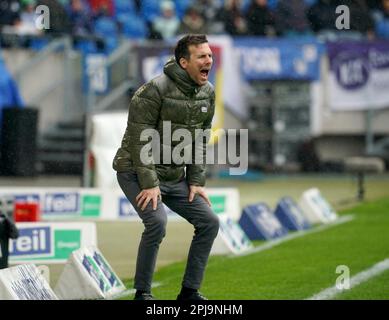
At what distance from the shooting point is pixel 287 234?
49.7 ft

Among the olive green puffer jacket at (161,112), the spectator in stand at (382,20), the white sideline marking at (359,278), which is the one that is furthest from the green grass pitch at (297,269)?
the spectator in stand at (382,20)

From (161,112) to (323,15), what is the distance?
57.6ft

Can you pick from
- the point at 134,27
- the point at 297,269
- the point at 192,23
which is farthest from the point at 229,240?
the point at 134,27

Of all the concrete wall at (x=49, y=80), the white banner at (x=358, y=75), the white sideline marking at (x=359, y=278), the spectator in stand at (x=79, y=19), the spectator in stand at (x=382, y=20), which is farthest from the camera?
the spectator in stand at (x=382, y=20)

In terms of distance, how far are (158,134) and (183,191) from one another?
0.54 metres

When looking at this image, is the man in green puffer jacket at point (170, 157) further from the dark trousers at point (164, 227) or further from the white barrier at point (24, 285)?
the white barrier at point (24, 285)

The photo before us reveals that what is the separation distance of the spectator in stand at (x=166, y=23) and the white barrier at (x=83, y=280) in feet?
51.2

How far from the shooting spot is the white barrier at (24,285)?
820cm

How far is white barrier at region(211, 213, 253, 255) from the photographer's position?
13.0 m

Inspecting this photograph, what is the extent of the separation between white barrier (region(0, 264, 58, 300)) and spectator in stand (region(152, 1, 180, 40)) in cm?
1657

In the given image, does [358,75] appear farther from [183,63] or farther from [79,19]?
[183,63]

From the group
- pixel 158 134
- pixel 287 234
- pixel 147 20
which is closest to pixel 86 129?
pixel 287 234

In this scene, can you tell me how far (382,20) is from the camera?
27328 millimetres
